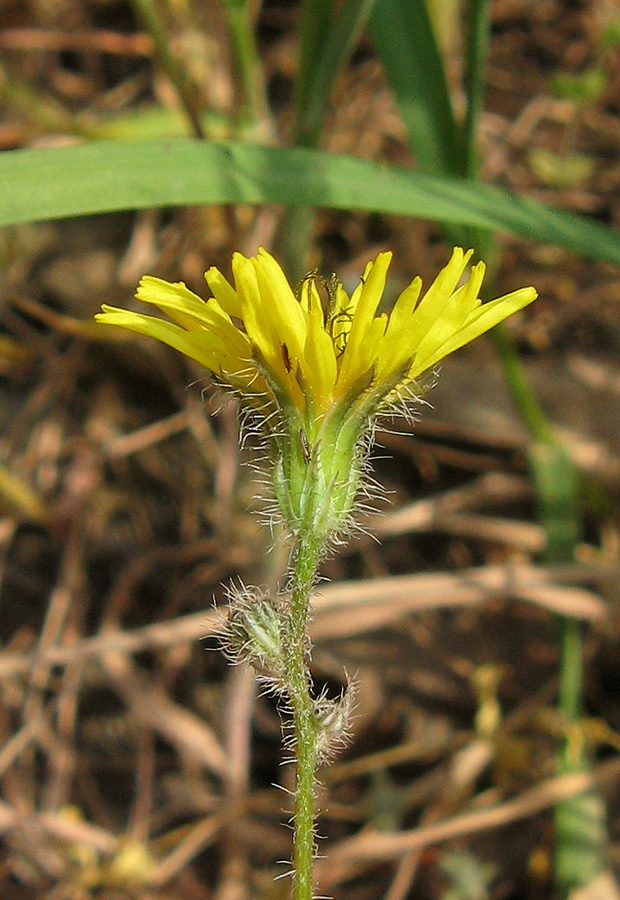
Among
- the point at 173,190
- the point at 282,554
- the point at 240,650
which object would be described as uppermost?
the point at 173,190

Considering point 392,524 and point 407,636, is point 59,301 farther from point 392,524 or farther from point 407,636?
point 407,636

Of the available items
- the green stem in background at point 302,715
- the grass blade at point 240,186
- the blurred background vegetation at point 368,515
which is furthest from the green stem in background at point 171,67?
the green stem in background at point 302,715

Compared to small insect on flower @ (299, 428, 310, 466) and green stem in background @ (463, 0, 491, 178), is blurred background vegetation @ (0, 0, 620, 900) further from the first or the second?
small insect on flower @ (299, 428, 310, 466)

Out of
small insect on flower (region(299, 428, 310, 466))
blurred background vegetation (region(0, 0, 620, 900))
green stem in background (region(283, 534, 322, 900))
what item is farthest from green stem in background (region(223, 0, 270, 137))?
green stem in background (region(283, 534, 322, 900))

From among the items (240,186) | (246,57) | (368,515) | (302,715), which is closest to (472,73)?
(246,57)

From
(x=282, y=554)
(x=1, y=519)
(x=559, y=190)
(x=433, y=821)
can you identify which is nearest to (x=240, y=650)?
(x=282, y=554)
